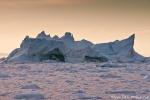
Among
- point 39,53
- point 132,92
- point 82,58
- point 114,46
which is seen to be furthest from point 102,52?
point 132,92

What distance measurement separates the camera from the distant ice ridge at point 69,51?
84.4ft

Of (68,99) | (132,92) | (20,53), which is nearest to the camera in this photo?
(68,99)

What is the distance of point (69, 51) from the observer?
25.5 meters

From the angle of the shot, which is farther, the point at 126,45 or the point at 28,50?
the point at 126,45

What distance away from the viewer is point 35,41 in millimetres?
25812

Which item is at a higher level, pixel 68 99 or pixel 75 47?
pixel 75 47

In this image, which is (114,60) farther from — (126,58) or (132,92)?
(132,92)

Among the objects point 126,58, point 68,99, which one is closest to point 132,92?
point 68,99

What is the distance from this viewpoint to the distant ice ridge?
84.4 ft

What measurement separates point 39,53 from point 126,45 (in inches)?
279

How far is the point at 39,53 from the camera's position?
2636cm

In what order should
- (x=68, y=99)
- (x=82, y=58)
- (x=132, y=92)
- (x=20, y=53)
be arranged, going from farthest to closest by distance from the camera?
(x=20, y=53) < (x=82, y=58) < (x=132, y=92) < (x=68, y=99)

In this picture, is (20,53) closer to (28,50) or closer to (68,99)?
(28,50)

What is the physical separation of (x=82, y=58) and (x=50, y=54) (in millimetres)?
2833
